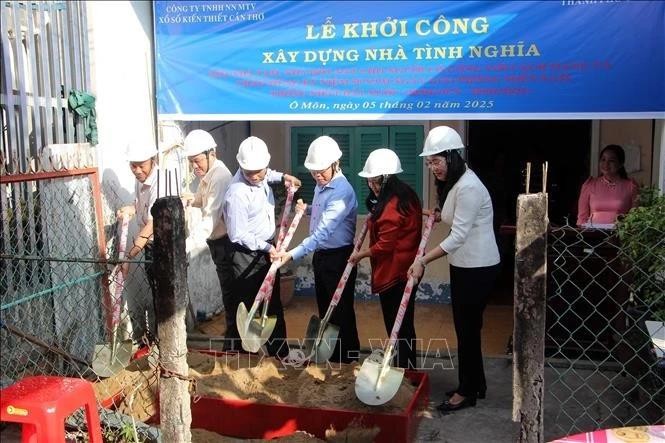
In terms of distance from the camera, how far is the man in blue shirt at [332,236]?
4.79 m

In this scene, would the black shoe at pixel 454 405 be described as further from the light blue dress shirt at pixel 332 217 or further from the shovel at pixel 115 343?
the shovel at pixel 115 343

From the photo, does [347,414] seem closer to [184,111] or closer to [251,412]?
[251,412]

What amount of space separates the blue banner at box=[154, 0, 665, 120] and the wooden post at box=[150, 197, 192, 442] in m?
3.11

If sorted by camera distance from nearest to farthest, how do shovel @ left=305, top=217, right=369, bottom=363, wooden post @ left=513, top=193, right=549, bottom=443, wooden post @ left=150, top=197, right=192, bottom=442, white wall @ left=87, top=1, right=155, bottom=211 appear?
wooden post @ left=513, top=193, right=549, bottom=443 → wooden post @ left=150, top=197, right=192, bottom=442 → shovel @ left=305, top=217, right=369, bottom=363 → white wall @ left=87, top=1, right=155, bottom=211

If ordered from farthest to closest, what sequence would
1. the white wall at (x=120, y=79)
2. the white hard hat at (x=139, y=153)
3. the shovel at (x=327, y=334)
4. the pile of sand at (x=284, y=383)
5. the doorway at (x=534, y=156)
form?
the doorway at (x=534, y=156) < the white wall at (x=120, y=79) < the white hard hat at (x=139, y=153) < the shovel at (x=327, y=334) < the pile of sand at (x=284, y=383)

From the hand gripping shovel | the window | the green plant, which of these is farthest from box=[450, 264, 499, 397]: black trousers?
the window

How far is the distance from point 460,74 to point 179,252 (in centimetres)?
333

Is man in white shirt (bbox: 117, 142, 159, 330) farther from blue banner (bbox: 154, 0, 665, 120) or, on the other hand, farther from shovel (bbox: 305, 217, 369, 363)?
shovel (bbox: 305, 217, 369, 363)

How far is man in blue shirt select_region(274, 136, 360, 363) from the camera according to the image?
4785 mm

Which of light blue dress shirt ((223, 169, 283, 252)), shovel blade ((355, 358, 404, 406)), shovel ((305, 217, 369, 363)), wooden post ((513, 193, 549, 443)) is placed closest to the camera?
wooden post ((513, 193, 549, 443))

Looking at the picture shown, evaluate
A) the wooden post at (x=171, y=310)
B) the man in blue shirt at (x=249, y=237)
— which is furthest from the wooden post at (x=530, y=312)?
the man in blue shirt at (x=249, y=237)

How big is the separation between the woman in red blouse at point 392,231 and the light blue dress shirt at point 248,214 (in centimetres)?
77

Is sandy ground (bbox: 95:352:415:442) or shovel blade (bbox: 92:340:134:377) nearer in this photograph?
sandy ground (bbox: 95:352:415:442)

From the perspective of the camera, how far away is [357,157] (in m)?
6.96
